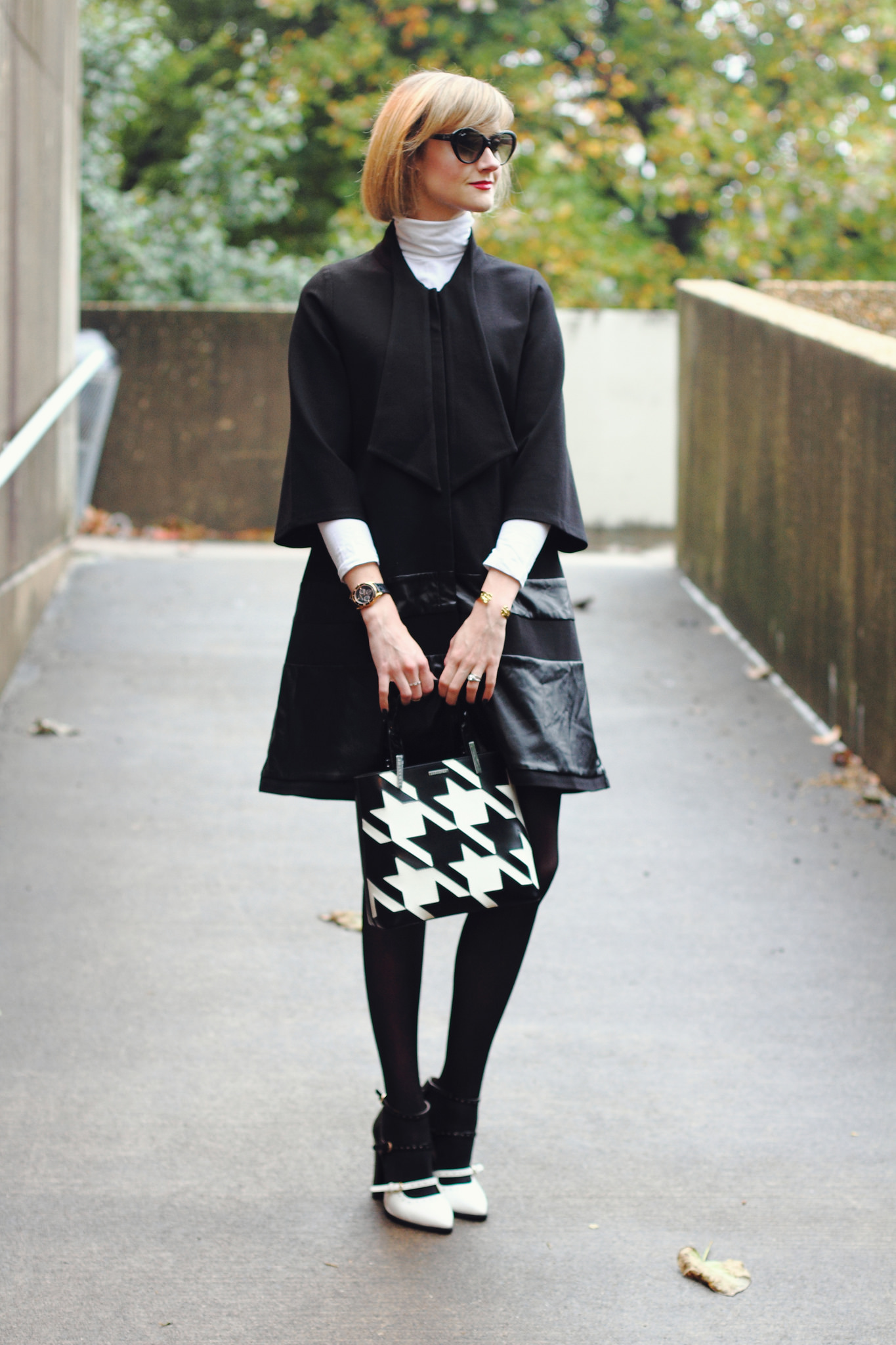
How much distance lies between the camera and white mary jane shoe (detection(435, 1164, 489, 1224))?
9.64ft

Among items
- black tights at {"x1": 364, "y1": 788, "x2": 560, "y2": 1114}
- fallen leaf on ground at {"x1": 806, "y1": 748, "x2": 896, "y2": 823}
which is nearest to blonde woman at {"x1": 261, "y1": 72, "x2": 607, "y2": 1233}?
black tights at {"x1": 364, "y1": 788, "x2": 560, "y2": 1114}

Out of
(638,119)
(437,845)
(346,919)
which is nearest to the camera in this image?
(437,845)

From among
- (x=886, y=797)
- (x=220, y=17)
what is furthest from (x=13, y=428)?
(x=220, y=17)

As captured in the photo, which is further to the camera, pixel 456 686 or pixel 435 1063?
pixel 435 1063

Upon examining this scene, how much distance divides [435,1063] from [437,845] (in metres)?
1.08

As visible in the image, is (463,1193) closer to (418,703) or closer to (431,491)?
(418,703)

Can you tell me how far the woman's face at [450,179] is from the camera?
2.67 m

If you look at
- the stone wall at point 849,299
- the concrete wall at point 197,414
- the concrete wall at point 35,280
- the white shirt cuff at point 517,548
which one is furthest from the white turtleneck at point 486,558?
the concrete wall at point 197,414

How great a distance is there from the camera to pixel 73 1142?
10.5 feet

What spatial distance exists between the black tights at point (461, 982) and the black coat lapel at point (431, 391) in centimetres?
61

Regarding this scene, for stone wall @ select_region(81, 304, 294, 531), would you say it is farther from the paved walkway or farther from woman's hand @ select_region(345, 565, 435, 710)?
woman's hand @ select_region(345, 565, 435, 710)

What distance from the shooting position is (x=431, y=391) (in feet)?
8.78

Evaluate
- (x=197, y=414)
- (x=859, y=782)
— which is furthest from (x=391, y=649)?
(x=197, y=414)

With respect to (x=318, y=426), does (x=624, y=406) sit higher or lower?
lower
